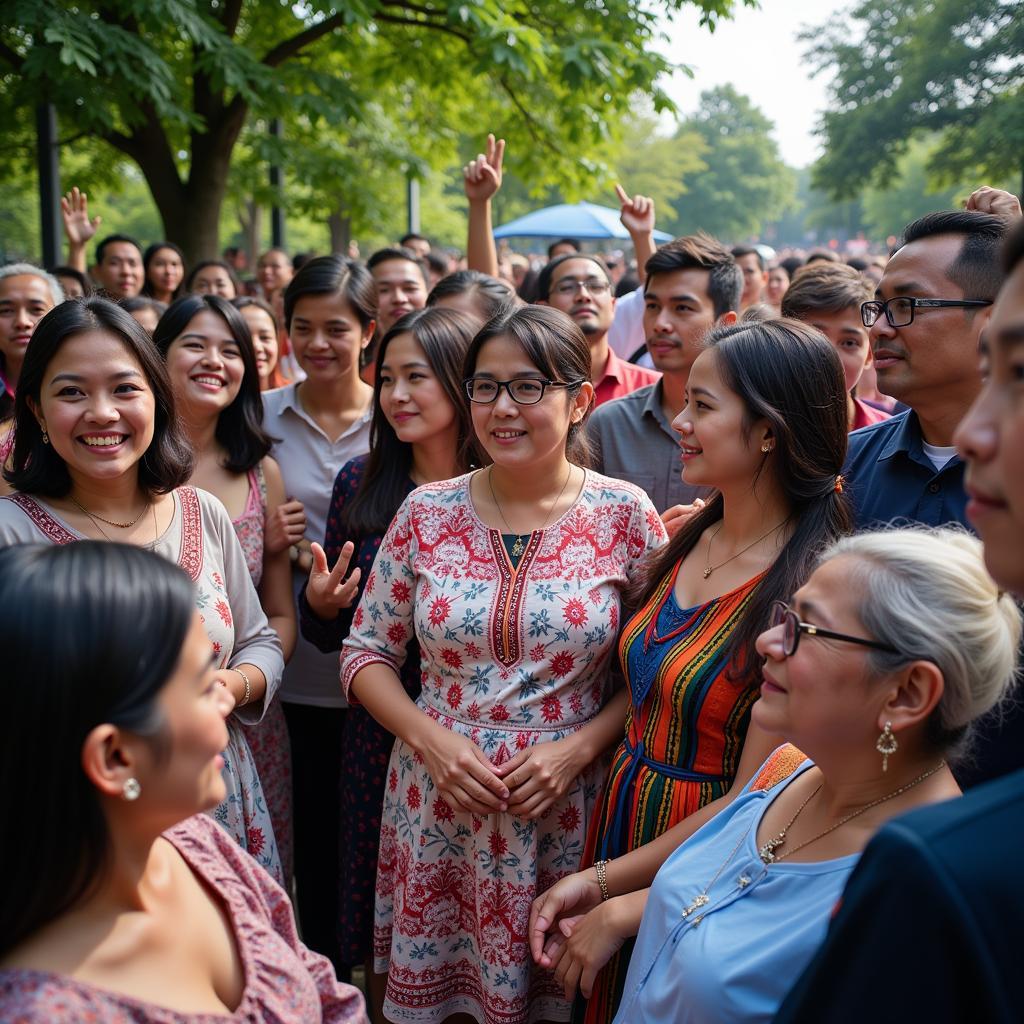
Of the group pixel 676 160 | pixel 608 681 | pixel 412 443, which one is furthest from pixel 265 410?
pixel 676 160

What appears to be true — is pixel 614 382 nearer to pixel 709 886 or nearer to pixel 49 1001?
pixel 709 886

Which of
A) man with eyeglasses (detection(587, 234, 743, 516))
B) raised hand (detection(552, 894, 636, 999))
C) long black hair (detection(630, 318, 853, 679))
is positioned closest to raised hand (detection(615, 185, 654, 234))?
man with eyeglasses (detection(587, 234, 743, 516))

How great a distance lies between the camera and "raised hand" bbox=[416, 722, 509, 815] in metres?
2.49

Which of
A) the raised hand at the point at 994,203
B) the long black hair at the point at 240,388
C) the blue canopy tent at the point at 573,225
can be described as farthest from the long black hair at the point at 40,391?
the blue canopy tent at the point at 573,225

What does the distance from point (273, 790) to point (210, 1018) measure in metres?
1.85

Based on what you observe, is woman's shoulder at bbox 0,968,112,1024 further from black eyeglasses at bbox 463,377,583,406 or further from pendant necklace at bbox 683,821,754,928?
black eyeglasses at bbox 463,377,583,406

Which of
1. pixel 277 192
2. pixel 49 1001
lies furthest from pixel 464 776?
pixel 277 192

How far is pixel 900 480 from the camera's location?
268cm

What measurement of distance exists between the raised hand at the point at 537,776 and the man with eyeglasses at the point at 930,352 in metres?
1.01

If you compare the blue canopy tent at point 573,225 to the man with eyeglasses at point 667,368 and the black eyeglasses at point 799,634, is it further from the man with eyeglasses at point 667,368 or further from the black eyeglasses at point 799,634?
the black eyeglasses at point 799,634

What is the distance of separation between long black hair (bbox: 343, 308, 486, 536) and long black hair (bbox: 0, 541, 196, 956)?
182 centimetres

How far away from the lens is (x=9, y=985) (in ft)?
4.26

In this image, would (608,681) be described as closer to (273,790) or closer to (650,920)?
(650,920)

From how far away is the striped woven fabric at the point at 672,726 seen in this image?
7.45ft
